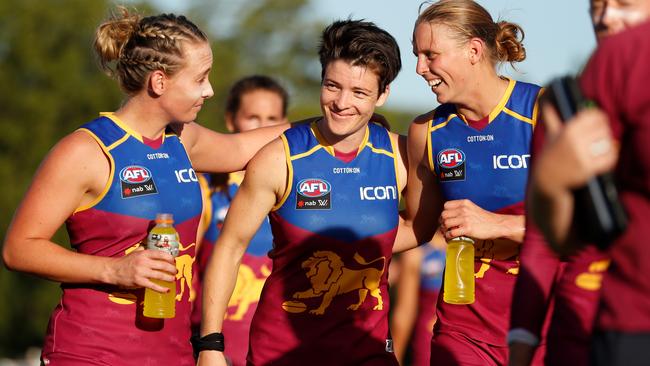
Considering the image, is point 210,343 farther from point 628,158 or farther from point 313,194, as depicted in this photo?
Result: point 628,158

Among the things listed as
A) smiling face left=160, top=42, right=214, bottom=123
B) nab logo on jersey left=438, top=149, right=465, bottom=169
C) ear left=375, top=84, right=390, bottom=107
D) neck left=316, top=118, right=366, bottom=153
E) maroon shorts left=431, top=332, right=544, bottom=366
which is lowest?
maroon shorts left=431, top=332, right=544, bottom=366

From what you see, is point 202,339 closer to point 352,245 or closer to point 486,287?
point 352,245

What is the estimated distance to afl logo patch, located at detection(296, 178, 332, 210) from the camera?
6.37 meters

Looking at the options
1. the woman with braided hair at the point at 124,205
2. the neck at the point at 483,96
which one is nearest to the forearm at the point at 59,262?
the woman with braided hair at the point at 124,205

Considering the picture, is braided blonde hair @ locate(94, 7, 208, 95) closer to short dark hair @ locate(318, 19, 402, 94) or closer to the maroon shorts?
short dark hair @ locate(318, 19, 402, 94)

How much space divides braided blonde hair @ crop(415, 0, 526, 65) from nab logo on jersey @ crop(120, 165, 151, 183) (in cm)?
177

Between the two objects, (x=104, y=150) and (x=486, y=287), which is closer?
(x=104, y=150)

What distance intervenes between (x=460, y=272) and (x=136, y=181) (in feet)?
5.71

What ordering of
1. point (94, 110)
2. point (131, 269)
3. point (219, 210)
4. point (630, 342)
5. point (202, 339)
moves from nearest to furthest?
1. point (630, 342)
2. point (131, 269)
3. point (202, 339)
4. point (219, 210)
5. point (94, 110)

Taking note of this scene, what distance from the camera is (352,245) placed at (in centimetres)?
636

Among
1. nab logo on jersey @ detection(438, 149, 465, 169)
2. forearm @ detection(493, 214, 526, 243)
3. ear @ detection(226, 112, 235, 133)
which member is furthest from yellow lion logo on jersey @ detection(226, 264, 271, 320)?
forearm @ detection(493, 214, 526, 243)

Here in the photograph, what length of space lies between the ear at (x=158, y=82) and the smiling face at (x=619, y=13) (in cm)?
262

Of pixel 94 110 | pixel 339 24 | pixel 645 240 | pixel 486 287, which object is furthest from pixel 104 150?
pixel 94 110

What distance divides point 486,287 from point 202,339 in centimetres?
154
